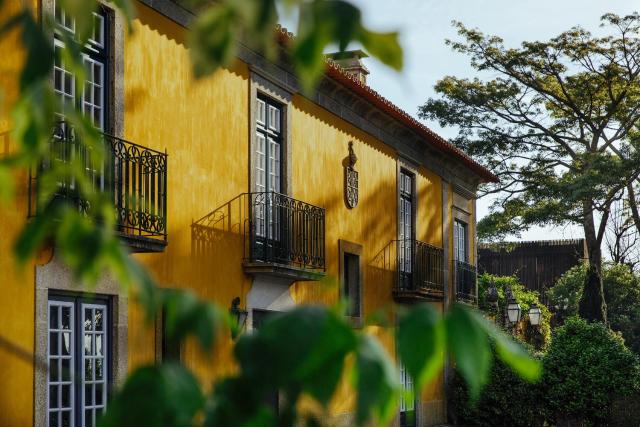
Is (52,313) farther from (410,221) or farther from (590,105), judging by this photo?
(590,105)

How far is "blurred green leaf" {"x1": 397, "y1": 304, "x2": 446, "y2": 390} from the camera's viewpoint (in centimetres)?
145

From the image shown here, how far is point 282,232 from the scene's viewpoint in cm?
1516

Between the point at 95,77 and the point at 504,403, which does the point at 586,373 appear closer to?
the point at 504,403

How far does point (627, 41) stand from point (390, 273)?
1461cm

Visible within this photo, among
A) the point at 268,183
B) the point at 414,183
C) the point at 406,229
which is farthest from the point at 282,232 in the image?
the point at 414,183

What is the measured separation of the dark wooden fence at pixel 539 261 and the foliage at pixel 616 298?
448cm

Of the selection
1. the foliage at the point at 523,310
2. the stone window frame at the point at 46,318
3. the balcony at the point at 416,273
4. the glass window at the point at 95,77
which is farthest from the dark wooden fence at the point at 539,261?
the glass window at the point at 95,77

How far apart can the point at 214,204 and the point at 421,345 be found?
41.5 feet

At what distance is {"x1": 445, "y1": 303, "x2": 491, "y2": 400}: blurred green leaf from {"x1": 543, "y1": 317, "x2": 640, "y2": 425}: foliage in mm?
20456

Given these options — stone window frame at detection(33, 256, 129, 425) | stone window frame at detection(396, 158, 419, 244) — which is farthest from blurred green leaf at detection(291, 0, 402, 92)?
stone window frame at detection(396, 158, 419, 244)

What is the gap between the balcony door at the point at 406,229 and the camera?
21.3 m

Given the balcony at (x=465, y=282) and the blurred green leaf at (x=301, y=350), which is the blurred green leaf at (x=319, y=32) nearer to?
the blurred green leaf at (x=301, y=350)

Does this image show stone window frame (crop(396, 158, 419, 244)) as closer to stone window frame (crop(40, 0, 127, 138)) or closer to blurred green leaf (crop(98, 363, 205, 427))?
stone window frame (crop(40, 0, 127, 138))

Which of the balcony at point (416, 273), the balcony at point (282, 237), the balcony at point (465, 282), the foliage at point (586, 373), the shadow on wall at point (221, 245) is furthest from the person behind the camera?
the balcony at point (465, 282)
